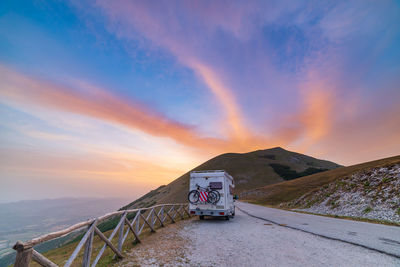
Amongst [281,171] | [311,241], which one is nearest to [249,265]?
[311,241]

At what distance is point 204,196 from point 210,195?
0.49 m

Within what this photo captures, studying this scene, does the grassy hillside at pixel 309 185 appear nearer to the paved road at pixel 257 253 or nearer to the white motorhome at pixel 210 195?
the white motorhome at pixel 210 195

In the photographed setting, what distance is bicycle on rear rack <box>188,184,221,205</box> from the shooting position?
15336 mm

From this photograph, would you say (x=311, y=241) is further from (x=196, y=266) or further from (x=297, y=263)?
(x=196, y=266)

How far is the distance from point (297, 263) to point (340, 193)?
77.4ft

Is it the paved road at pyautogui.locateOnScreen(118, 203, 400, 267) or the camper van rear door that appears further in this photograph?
the camper van rear door

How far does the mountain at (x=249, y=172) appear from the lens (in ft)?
302

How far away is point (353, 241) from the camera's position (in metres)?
7.93

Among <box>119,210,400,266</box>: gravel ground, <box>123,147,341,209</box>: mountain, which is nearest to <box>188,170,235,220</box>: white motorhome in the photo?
<box>119,210,400,266</box>: gravel ground

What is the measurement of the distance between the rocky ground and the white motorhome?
11.4 m

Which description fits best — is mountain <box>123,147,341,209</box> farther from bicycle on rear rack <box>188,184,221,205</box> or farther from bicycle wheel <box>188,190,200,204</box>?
bicycle on rear rack <box>188,184,221,205</box>

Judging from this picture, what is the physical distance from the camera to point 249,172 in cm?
10850

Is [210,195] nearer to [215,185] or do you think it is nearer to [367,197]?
[215,185]

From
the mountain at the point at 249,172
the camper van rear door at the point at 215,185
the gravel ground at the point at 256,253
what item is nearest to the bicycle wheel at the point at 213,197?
the camper van rear door at the point at 215,185
